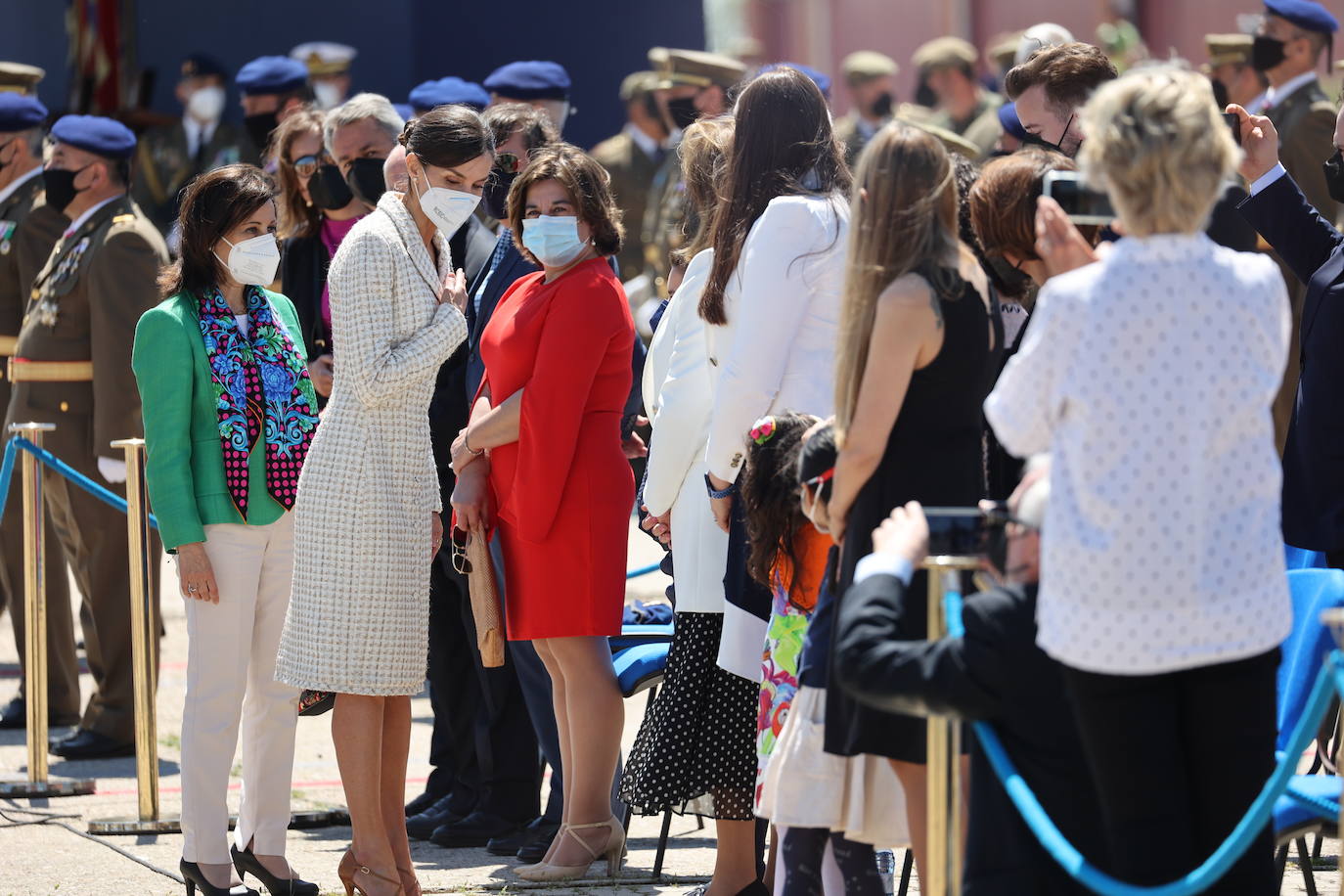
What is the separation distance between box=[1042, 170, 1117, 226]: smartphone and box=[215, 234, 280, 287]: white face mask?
2249mm

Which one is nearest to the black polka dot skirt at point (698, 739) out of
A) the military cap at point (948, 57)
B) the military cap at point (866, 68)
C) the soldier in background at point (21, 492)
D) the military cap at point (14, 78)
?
the soldier in background at point (21, 492)

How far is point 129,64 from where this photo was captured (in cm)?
1406

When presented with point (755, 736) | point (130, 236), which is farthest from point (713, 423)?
point (130, 236)

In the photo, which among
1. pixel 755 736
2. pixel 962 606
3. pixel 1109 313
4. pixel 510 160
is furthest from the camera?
pixel 510 160

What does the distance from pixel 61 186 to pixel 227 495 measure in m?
2.95

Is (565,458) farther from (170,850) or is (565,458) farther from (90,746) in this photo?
(90,746)

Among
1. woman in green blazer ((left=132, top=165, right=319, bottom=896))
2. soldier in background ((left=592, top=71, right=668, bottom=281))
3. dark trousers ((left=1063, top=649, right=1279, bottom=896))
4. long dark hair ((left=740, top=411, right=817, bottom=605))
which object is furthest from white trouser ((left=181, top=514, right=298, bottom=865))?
soldier in background ((left=592, top=71, right=668, bottom=281))

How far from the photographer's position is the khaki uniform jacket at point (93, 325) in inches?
266

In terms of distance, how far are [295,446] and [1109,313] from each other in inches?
101

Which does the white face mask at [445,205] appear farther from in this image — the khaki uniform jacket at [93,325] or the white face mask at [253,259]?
the khaki uniform jacket at [93,325]

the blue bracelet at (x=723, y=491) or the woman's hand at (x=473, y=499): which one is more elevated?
the blue bracelet at (x=723, y=491)

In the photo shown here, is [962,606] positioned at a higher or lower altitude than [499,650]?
higher

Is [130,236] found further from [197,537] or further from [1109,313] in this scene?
[1109,313]

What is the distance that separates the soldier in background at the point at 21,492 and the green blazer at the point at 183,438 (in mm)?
2704
